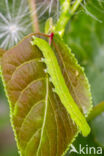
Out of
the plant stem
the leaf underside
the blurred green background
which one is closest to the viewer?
the leaf underside

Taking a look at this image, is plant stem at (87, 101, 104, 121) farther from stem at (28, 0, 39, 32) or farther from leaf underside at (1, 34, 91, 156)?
stem at (28, 0, 39, 32)

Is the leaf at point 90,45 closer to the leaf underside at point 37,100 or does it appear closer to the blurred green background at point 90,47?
the blurred green background at point 90,47

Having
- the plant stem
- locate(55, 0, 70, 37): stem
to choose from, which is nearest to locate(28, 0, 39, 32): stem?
locate(55, 0, 70, 37): stem

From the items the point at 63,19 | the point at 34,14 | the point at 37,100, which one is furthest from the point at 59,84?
the point at 34,14

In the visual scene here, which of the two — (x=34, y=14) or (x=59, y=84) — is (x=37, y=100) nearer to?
(x=59, y=84)

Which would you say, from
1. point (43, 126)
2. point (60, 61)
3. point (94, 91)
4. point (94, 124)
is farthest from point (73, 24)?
point (43, 126)

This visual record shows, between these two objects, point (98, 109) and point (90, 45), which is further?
point (90, 45)
